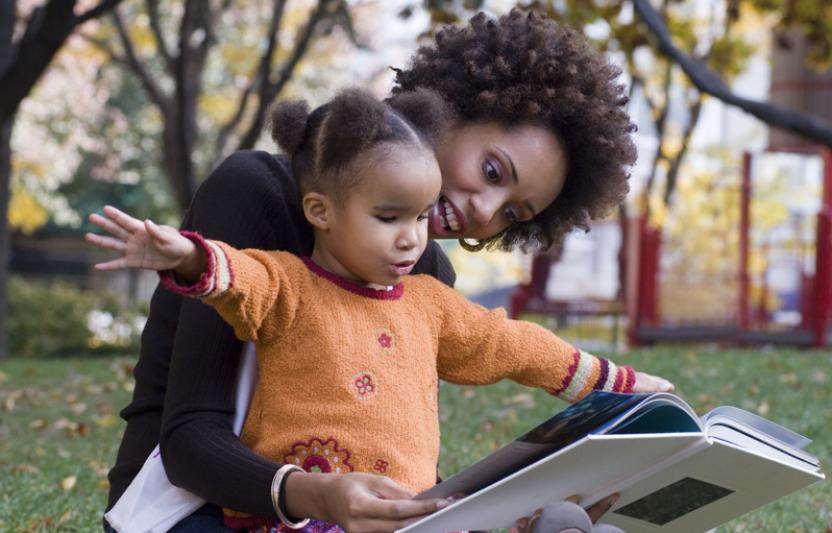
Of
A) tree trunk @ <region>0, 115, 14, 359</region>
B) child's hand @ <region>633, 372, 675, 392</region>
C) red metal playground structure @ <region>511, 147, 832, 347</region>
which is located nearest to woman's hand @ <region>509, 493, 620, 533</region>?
child's hand @ <region>633, 372, 675, 392</region>

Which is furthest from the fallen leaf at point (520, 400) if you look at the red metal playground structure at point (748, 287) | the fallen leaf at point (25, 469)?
the red metal playground structure at point (748, 287)

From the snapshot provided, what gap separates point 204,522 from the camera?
2.27 metres

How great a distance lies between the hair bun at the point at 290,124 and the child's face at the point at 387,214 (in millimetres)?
190

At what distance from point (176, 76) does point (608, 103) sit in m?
8.11

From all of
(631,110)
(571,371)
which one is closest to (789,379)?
(631,110)

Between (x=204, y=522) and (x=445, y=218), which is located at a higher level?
(x=445, y=218)

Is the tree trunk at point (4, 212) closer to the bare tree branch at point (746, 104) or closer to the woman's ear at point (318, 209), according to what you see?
the bare tree branch at point (746, 104)

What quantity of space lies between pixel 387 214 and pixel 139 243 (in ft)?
1.72

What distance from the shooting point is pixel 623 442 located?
1879 mm

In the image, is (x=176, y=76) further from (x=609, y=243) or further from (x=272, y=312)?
(x=272, y=312)

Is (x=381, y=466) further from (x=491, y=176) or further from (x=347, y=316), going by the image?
(x=491, y=176)

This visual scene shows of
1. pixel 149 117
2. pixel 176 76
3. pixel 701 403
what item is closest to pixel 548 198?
pixel 701 403

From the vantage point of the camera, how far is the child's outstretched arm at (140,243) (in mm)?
1805

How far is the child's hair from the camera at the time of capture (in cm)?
218
